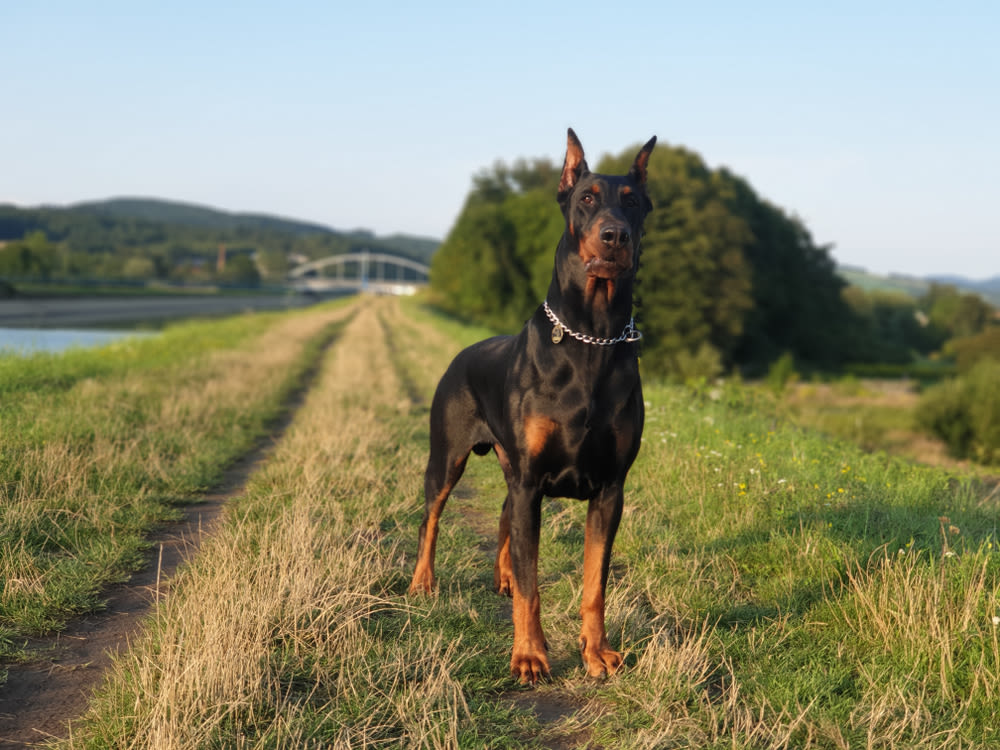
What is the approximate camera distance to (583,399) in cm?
349

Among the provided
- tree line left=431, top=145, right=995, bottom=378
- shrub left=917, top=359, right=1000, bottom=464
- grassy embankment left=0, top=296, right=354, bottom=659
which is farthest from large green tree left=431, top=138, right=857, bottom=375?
grassy embankment left=0, top=296, right=354, bottom=659

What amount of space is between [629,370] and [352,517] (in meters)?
2.87

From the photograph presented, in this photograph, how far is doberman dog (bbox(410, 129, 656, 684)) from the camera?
11.4ft

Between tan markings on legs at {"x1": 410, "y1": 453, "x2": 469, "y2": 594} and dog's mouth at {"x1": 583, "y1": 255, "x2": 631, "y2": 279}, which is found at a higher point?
dog's mouth at {"x1": 583, "y1": 255, "x2": 631, "y2": 279}

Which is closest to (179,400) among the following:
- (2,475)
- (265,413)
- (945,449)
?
(265,413)

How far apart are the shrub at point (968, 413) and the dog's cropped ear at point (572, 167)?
29490 millimetres

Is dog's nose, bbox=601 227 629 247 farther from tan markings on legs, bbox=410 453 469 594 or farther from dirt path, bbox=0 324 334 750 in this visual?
dirt path, bbox=0 324 334 750

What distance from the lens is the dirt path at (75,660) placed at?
9.60 ft

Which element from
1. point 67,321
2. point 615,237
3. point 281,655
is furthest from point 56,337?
point 615,237

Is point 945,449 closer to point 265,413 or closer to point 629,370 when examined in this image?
point 265,413

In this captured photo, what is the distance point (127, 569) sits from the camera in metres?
4.71

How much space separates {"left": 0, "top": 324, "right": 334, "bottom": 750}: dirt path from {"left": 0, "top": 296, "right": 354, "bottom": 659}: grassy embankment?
0.11 meters

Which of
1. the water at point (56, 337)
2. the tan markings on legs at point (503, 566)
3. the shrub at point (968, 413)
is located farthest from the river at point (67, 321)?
the shrub at point (968, 413)

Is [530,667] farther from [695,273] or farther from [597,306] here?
[695,273]
